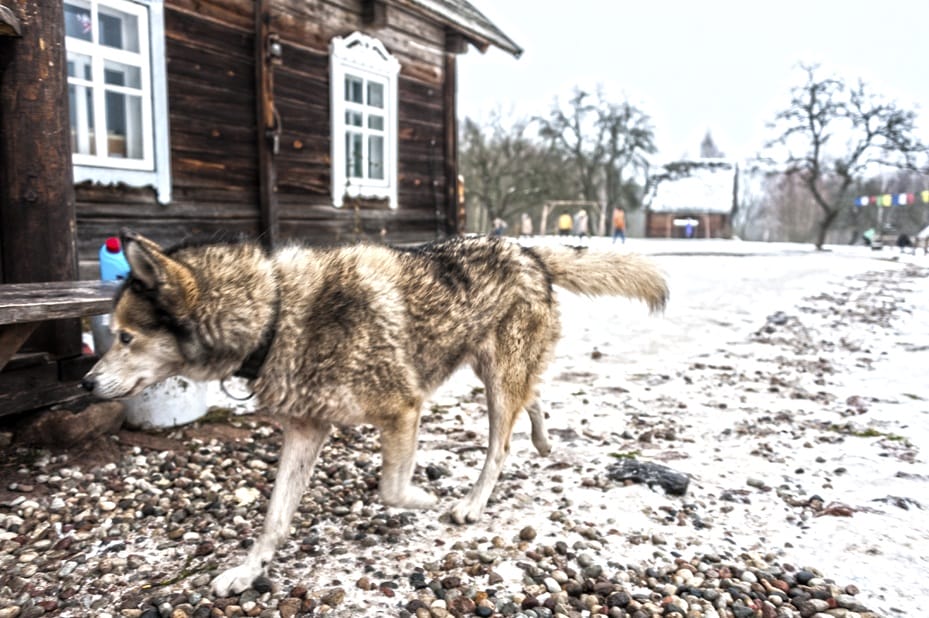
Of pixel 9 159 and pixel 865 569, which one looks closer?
pixel 865 569

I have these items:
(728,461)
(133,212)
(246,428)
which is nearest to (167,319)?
(246,428)

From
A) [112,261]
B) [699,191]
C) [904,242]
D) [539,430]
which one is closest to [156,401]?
[112,261]

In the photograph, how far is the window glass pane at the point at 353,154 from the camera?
33.6ft

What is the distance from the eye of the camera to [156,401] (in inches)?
163

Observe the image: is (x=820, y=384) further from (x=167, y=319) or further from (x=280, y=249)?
(x=167, y=319)

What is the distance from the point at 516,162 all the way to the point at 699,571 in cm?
3879

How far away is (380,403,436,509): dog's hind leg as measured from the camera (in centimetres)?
293

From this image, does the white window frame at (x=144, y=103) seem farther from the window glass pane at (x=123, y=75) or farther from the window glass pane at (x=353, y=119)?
the window glass pane at (x=353, y=119)

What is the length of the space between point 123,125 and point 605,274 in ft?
19.7

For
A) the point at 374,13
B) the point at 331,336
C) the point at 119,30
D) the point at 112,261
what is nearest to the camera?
the point at 331,336

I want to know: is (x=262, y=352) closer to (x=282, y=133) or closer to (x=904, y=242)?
(x=282, y=133)

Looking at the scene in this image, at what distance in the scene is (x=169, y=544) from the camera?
3.01 metres

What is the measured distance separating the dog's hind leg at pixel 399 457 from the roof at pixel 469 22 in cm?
815

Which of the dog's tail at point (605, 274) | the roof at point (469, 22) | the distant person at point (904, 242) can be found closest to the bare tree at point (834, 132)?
the distant person at point (904, 242)
